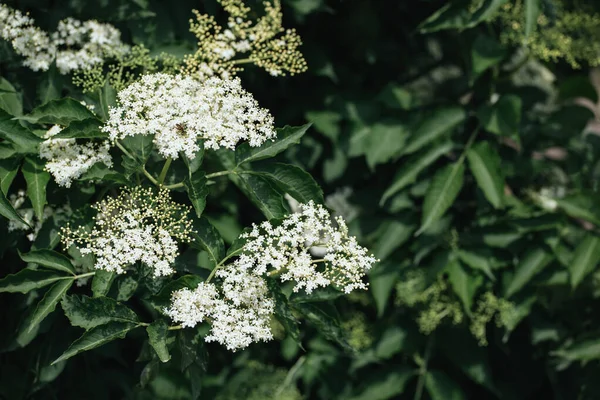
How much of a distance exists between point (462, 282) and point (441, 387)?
558 millimetres

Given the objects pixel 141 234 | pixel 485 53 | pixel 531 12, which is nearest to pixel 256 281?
pixel 141 234

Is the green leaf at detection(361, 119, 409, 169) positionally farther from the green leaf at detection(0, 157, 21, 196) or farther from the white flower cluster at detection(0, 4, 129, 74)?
the green leaf at detection(0, 157, 21, 196)

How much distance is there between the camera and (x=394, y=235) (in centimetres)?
334

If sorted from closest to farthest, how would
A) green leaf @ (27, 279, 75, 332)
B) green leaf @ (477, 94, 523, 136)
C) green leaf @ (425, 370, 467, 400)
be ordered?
green leaf @ (27, 279, 75, 332), green leaf @ (477, 94, 523, 136), green leaf @ (425, 370, 467, 400)

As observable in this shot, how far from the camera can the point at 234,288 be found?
6.43 feet

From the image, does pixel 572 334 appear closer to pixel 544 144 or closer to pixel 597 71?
pixel 544 144

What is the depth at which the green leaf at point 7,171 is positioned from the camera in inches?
86.6

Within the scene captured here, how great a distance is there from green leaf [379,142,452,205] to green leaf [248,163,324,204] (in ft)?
3.20

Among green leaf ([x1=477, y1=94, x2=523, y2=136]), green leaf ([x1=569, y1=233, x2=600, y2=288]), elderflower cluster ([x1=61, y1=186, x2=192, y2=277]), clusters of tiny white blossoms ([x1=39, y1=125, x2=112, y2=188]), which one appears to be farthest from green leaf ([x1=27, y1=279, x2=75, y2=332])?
green leaf ([x1=569, y1=233, x2=600, y2=288])

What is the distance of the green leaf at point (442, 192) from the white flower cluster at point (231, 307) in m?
1.20

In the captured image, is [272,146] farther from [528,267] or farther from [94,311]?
[528,267]

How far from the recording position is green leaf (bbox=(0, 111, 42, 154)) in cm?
215

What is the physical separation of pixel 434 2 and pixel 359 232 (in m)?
1.14

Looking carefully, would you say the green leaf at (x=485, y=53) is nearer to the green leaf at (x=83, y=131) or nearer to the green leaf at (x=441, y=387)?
→ the green leaf at (x=441, y=387)
